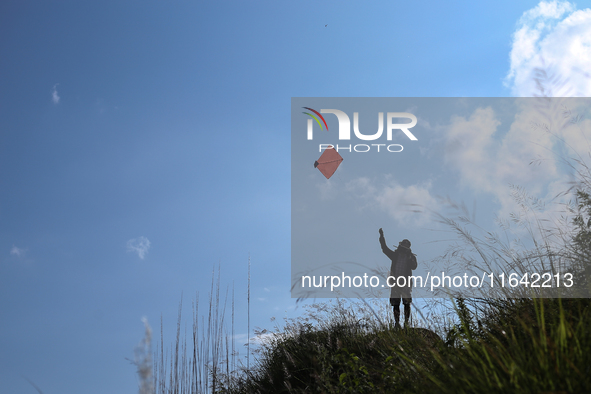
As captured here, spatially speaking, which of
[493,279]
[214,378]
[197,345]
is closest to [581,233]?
[493,279]

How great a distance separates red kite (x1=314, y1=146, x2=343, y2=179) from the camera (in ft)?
21.7

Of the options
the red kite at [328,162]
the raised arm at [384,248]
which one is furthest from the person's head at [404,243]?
the red kite at [328,162]

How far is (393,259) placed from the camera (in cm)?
680

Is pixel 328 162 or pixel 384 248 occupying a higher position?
pixel 328 162

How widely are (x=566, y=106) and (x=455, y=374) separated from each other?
3.09 metres

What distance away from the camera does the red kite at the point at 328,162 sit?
261 inches

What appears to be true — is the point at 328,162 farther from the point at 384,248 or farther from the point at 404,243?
the point at 404,243

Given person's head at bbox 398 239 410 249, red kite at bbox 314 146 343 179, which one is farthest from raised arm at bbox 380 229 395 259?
red kite at bbox 314 146 343 179

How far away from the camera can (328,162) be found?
22.0ft

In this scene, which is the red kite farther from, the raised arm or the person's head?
the person's head

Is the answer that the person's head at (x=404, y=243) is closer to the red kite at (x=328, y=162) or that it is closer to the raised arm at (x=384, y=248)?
the raised arm at (x=384, y=248)

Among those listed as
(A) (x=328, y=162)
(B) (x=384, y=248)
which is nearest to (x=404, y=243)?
(B) (x=384, y=248)

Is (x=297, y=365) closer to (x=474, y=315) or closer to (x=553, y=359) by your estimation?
(x=474, y=315)

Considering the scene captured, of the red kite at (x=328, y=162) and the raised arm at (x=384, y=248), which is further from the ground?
the red kite at (x=328, y=162)
